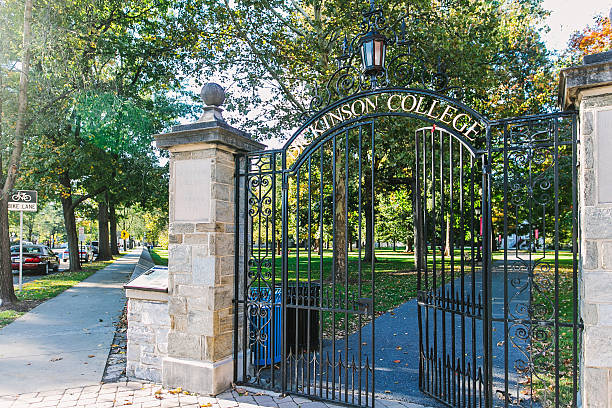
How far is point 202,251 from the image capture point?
5.00m

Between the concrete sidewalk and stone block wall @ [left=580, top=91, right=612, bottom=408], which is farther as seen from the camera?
the concrete sidewalk

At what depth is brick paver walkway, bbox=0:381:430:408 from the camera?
4516 mm

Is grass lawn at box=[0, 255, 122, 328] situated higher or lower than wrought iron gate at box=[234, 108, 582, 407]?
lower

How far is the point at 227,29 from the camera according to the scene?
13.1 m

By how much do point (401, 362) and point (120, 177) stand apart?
15383 millimetres

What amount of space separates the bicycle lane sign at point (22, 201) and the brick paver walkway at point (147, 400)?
27.1 feet

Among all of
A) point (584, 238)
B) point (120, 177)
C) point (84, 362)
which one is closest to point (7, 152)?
point (120, 177)

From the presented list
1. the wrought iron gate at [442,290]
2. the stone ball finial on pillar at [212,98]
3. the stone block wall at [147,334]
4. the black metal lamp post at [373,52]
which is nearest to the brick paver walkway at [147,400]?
the wrought iron gate at [442,290]

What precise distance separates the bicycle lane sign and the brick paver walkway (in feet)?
27.1

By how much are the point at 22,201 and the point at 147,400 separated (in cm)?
945

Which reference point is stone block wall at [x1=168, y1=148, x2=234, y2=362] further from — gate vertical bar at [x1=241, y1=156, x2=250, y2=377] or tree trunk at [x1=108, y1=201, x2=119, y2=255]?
tree trunk at [x1=108, y1=201, x2=119, y2=255]

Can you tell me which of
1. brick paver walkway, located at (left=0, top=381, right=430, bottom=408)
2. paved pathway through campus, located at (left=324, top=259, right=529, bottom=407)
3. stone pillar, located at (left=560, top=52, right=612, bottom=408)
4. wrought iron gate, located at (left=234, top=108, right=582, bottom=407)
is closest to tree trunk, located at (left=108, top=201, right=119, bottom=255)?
paved pathway through campus, located at (left=324, top=259, right=529, bottom=407)

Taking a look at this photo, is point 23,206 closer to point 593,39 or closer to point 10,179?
point 10,179

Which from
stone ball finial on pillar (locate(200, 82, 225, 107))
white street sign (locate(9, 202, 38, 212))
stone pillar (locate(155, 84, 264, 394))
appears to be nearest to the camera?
stone pillar (locate(155, 84, 264, 394))
